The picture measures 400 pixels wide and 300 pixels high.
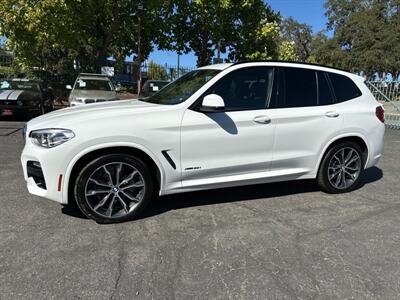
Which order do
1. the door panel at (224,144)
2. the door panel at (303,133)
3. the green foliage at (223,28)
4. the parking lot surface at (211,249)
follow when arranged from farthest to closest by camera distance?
the green foliage at (223,28)
the door panel at (303,133)
the door panel at (224,144)
the parking lot surface at (211,249)

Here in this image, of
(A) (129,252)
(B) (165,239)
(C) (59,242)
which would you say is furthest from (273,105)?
(C) (59,242)

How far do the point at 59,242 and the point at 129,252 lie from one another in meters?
0.72

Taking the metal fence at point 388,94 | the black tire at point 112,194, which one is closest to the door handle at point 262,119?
the black tire at point 112,194

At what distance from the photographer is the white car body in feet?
13.1

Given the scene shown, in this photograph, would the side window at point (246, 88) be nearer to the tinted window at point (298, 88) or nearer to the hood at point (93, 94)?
the tinted window at point (298, 88)

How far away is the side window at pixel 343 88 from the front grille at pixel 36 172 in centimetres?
384

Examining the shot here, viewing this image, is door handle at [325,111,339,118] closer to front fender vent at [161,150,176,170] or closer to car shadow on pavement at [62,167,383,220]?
car shadow on pavement at [62,167,383,220]

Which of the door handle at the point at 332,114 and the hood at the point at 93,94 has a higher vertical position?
the door handle at the point at 332,114

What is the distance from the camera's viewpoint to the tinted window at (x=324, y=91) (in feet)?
17.0

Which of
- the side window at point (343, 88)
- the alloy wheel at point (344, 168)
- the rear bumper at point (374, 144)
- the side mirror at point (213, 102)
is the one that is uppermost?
the side window at point (343, 88)

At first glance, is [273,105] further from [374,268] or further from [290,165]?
[374,268]

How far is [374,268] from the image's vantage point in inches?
136

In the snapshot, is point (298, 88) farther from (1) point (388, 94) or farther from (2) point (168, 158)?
(1) point (388, 94)

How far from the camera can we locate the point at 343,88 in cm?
539
